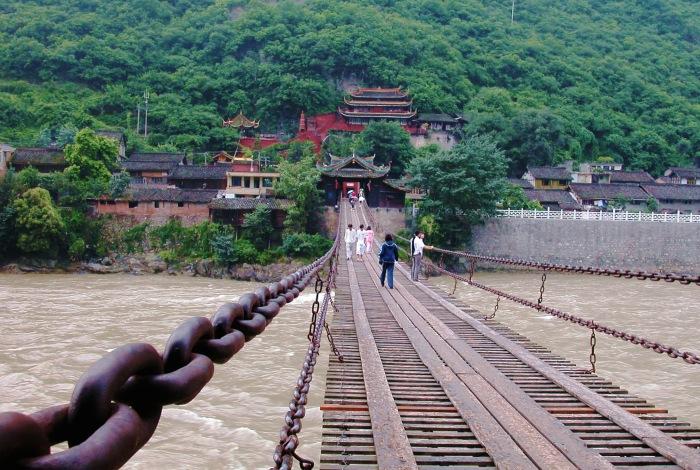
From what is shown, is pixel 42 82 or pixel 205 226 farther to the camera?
pixel 42 82

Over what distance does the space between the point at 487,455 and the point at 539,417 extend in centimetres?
61

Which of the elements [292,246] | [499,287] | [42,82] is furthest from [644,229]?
[42,82]

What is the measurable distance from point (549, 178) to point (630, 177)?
6.51 m

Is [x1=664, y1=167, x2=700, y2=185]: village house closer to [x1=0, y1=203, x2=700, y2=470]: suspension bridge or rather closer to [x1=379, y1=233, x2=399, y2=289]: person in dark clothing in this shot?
[x1=379, y1=233, x2=399, y2=289]: person in dark clothing

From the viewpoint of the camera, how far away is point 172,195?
81.8 feet

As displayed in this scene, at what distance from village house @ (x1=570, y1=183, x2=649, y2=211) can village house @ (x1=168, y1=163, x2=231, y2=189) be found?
65.0 feet

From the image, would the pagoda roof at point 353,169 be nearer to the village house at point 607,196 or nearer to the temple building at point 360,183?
the temple building at point 360,183

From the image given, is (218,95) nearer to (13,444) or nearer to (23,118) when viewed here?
(23,118)

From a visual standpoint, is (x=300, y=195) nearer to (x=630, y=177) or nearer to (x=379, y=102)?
(x=379, y=102)

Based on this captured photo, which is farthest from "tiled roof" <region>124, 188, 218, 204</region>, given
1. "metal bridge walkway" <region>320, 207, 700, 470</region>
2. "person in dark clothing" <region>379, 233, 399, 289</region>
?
"metal bridge walkway" <region>320, 207, 700, 470</region>

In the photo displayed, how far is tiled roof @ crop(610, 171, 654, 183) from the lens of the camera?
35.8 metres

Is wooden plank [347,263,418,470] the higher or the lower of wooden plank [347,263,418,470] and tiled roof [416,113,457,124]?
the lower

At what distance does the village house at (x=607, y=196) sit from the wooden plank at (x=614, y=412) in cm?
2910

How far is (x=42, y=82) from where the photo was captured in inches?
1850
